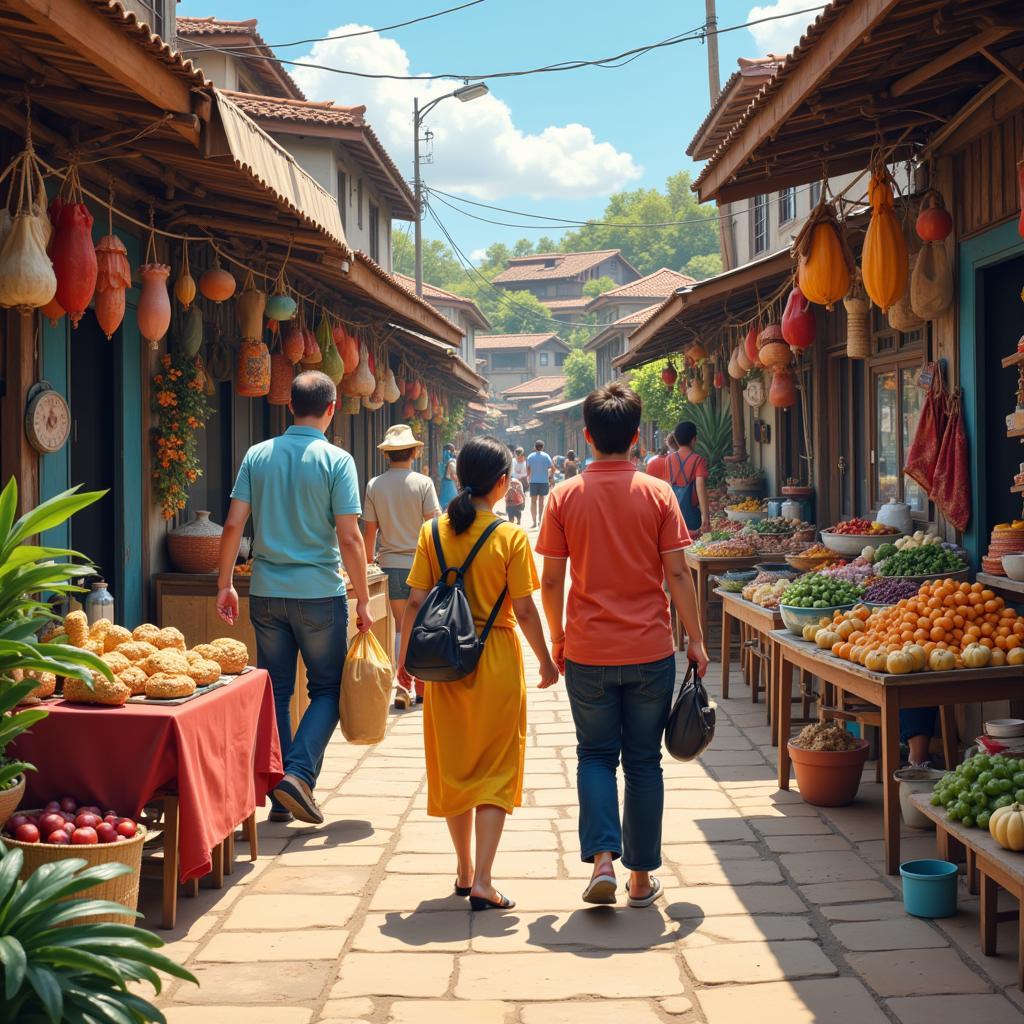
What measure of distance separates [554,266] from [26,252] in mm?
88482

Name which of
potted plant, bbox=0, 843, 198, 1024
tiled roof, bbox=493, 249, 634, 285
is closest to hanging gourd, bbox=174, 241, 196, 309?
potted plant, bbox=0, 843, 198, 1024

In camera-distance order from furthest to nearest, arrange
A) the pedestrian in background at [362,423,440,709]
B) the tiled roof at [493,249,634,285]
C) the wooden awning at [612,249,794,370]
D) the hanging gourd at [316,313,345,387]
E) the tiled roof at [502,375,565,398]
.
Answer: the tiled roof at [493,249,634,285], the tiled roof at [502,375,565,398], the wooden awning at [612,249,794,370], the hanging gourd at [316,313,345,387], the pedestrian in background at [362,423,440,709]

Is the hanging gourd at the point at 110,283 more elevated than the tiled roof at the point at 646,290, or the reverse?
the tiled roof at the point at 646,290

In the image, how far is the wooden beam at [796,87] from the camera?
17.6 ft

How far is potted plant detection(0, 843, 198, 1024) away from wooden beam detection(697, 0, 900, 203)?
4.36 m

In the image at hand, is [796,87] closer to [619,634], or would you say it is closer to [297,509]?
[619,634]

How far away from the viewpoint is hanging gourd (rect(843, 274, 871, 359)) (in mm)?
9242

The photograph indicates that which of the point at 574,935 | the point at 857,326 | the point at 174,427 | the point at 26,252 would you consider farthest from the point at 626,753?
the point at 857,326

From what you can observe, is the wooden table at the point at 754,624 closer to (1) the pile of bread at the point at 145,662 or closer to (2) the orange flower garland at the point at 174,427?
(1) the pile of bread at the point at 145,662

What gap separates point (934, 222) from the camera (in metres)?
7.39

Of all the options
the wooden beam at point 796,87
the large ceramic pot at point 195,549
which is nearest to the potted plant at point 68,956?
the wooden beam at point 796,87

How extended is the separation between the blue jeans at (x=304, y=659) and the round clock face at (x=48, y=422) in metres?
1.30

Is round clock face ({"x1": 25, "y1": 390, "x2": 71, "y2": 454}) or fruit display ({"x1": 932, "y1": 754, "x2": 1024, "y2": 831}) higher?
round clock face ({"x1": 25, "y1": 390, "x2": 71, "y2": 454})

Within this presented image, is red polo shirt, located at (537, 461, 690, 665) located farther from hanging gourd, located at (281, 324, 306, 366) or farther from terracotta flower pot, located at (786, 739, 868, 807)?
hanging gourd, located at (281, 324, 306, 366)
